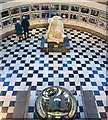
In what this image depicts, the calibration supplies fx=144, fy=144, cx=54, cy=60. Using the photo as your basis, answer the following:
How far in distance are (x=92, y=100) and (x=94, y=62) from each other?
9.62 ft

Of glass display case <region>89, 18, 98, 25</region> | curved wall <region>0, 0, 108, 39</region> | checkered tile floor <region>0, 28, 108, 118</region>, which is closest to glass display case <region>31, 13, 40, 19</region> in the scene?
curved wall <region>0, 0, 108, 39</region>

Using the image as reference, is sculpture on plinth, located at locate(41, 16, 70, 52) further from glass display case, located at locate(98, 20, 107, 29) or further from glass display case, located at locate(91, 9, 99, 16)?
glass display case, located at locate(98, 20, 107, 29)

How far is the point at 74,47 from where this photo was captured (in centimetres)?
780

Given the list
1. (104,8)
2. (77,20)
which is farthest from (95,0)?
(77,20)

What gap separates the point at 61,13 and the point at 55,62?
13.6 ft

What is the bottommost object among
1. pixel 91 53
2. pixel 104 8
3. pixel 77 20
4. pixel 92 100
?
pixel 92 100

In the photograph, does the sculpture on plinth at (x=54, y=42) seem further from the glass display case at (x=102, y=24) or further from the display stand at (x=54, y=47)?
the glass display case at (x=102, y=24)

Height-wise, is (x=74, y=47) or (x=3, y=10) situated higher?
(x=3, y=10)

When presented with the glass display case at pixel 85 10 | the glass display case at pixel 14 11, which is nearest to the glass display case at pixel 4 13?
the glass display case at pixel 14 11

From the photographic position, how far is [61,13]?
9.45m

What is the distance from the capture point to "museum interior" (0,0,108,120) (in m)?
4.18

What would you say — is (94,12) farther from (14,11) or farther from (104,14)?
(14,11)

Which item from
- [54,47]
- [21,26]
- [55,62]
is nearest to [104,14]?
[54,47]

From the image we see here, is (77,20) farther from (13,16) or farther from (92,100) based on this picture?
(92,100)
